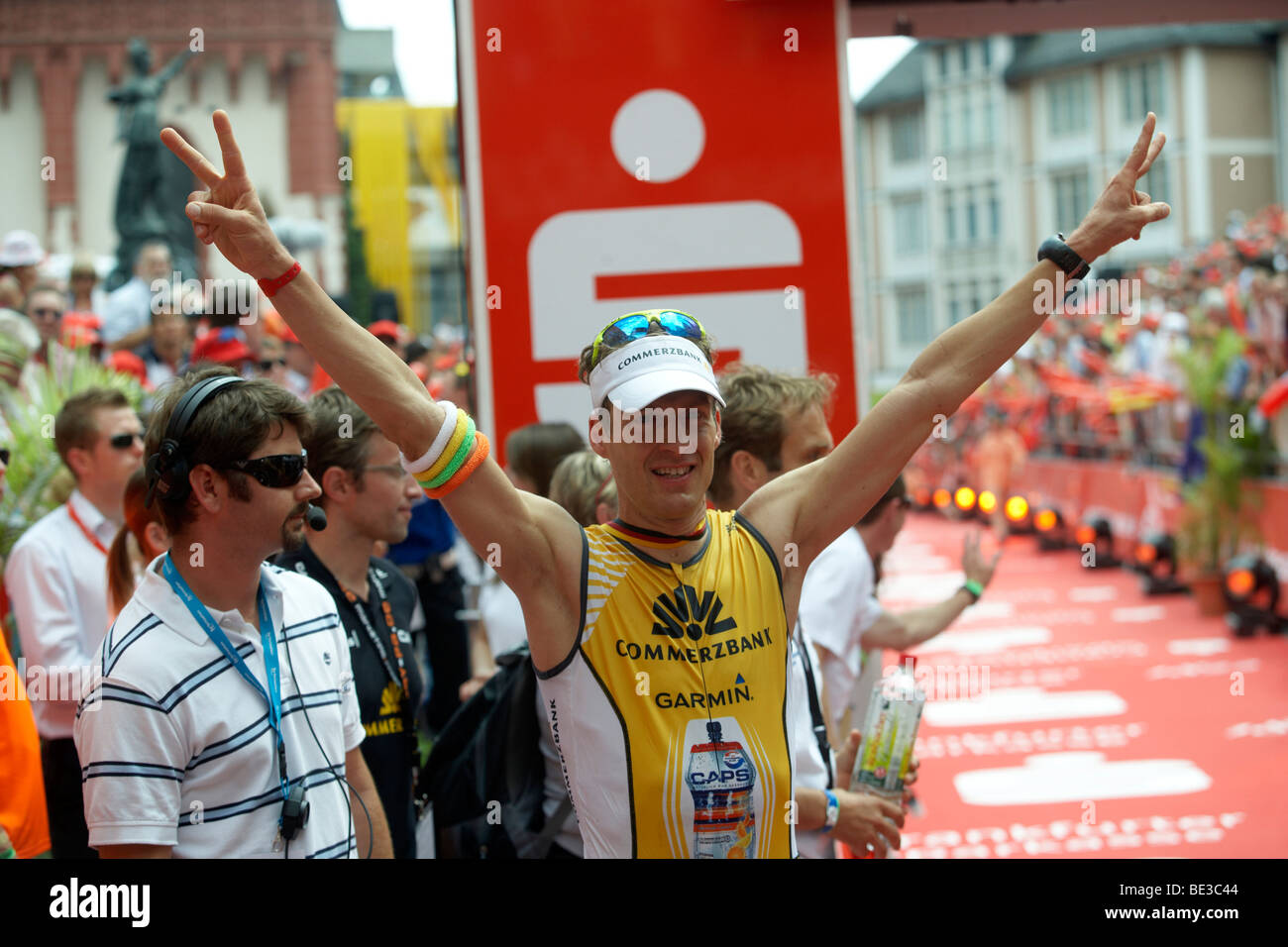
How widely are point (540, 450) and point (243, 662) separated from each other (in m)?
2.01

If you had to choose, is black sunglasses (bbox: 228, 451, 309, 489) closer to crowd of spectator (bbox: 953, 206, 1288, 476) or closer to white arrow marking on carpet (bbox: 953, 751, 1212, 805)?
crowd of spectator (bbox: 953, 206, 1288, 476)

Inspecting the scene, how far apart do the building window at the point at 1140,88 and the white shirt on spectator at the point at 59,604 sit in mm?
51987

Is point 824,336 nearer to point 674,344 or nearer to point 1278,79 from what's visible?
point 674,344

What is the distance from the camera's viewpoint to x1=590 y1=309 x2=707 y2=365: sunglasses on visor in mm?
2209

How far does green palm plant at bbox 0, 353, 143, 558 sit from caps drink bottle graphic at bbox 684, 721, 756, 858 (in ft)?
10.6

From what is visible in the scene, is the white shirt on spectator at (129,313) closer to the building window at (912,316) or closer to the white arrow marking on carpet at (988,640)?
the white arrow marking on carpet at (988,640)

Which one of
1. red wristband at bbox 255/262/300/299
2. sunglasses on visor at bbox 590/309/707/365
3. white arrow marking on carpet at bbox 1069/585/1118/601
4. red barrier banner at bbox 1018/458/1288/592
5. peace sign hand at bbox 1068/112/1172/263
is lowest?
white arrow marking on carpet at bbox 1069/585/1118/601

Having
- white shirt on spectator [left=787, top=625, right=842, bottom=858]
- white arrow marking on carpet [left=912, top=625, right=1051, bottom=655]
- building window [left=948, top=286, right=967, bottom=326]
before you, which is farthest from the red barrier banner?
building window [left=948, top=286, right=967, bottom=326]

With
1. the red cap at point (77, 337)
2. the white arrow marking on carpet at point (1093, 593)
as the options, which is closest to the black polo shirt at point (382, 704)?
the red cap at point (77, 337)

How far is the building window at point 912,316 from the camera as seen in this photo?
2470 inches

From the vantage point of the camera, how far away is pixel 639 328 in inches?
87.0

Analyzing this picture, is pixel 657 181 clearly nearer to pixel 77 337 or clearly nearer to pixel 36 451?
pixel 36 451

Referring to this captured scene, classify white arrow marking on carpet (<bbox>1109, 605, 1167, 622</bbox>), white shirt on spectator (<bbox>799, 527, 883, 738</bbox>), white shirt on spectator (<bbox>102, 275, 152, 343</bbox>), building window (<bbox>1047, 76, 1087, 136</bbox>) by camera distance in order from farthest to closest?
building window (<bbox>1047, 76, 1087, 136</bbox>), white arrow marking on carpet (<bbox>1109, 605, 1167, 622</bbox>), white shirt on spectator (<bbox>102, 275, 152, 343</bbox>), white shirt on spectator (<bbox>799, 527, 883, 738</bbox>)

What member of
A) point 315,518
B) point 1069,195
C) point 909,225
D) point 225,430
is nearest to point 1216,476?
point 315,518
